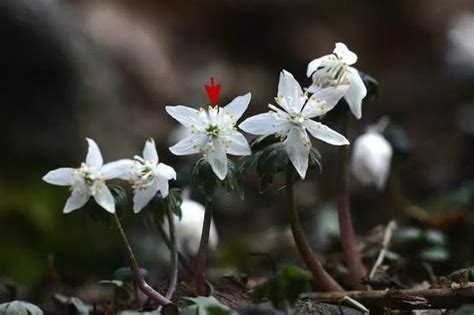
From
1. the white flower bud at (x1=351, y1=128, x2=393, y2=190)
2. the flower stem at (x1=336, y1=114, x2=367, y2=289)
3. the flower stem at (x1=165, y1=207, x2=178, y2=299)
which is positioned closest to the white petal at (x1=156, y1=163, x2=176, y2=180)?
the flower stem at (x1=165, y1=207, x2=178, y2=299)

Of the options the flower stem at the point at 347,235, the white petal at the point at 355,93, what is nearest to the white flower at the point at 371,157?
the flower stem at the point at 347,235

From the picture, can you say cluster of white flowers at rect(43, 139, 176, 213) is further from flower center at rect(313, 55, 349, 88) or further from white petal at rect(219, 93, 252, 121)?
flower center at rect(313, 55, 349, 88)

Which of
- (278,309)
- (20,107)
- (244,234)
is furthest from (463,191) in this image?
(20,107)

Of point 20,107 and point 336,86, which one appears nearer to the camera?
point 336,86

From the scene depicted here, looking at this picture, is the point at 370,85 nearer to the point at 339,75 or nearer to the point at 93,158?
the point at 339,75

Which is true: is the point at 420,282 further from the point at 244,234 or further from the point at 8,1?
the point at 8,1

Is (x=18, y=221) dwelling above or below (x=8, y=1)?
below

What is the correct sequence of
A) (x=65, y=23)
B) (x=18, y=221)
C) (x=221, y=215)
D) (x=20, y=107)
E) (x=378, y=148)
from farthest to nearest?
(x=221, y=215) → (x=65, y=23) → (x=20, y=107) → (x=18, y=221) → (x=378, y=148)

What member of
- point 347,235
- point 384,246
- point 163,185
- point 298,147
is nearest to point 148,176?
point 163,185
